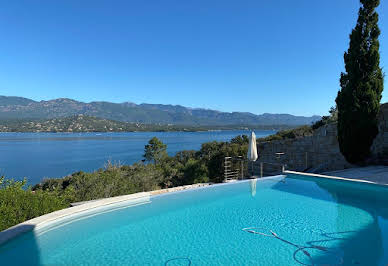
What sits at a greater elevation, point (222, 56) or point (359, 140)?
point (222, 56)

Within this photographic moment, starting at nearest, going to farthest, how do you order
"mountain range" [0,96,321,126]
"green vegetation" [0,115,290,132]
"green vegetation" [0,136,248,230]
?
"green vegetation" [0,136,248,230], "green vegetation" [0,115,290,132], "mountain range" [0,96,321,126]

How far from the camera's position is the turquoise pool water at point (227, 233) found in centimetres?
331

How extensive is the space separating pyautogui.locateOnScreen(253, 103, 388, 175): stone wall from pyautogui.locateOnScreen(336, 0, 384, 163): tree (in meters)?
0.57

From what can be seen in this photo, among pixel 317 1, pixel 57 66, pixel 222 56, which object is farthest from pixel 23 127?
pixel 317 1

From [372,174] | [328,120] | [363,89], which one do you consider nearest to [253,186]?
[372,174]

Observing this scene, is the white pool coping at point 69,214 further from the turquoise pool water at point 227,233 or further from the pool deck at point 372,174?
the pool deck at point 372,174

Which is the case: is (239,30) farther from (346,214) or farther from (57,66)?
(57,66)

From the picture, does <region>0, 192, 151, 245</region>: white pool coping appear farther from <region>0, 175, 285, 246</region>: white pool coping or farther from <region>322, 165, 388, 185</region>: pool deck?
<region>322, 165, 388, 185</region>: pool deck

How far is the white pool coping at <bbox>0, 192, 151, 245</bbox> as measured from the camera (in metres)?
3.42

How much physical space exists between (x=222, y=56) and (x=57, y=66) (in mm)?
23555

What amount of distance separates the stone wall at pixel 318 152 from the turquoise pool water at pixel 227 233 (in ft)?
10.3

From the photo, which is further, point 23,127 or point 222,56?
point 23,127

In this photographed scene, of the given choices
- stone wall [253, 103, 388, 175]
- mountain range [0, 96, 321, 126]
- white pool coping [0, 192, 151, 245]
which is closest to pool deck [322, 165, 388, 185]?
stone wall [253, 103, 388, 175]

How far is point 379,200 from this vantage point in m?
5.70
